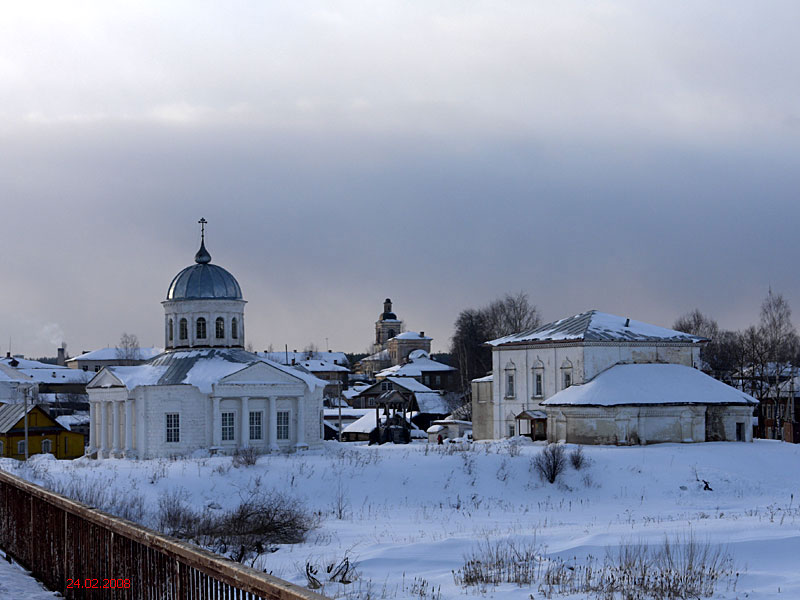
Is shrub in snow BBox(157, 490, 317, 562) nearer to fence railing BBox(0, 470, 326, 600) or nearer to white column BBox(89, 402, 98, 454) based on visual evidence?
fence railing BBox(0, 470, 326, 600)

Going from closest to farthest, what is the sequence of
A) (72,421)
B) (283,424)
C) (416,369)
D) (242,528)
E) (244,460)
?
(242,528)
(244,460)
(283,424)
(72,421)
(416,369)

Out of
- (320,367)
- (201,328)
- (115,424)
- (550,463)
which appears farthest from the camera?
(320,367)

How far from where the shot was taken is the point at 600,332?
1896 inches

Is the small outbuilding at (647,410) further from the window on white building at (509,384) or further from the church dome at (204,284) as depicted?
the church dome at (204,284)

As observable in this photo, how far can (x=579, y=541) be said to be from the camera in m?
16.1

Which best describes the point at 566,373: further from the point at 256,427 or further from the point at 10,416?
the point at 10,416

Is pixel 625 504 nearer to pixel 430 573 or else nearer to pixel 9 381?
pixel 430 573

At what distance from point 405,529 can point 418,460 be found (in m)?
14.8

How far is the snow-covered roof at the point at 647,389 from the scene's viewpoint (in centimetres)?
4341

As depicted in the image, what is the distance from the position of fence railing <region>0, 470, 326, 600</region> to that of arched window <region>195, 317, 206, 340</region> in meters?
32.1

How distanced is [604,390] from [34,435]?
3221cm

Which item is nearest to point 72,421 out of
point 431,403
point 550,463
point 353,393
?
point 431,403

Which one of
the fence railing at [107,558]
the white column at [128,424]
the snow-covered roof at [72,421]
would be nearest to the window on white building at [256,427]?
the white column at [128,424]

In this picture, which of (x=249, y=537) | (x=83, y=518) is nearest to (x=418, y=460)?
(x=249, y=537)
